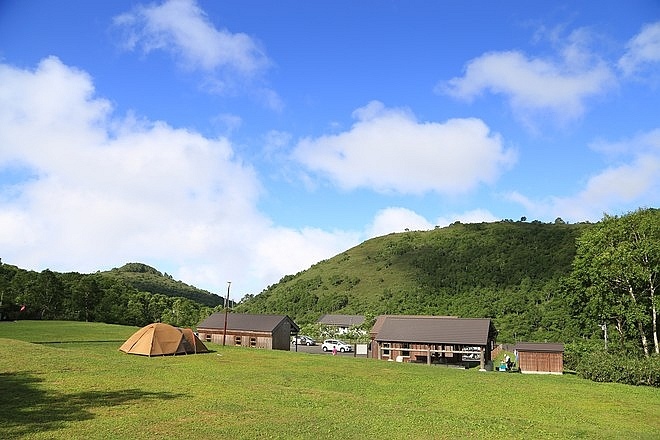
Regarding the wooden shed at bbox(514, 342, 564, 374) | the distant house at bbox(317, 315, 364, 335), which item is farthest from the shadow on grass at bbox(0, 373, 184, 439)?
the distant house at bbox(317, 315, 364, 335)

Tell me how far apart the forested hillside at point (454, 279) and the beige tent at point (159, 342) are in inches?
2189

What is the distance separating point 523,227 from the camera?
144m

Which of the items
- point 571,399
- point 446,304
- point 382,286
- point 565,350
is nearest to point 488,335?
point 565,350

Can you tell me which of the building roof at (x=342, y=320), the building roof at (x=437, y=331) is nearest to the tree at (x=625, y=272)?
the building roof at (x=437, y=331)

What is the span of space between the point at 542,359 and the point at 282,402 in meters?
33.1

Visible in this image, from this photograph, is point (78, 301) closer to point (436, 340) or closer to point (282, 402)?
point (436, 340)

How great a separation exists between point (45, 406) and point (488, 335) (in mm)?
40885

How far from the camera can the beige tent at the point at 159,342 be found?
117 feet

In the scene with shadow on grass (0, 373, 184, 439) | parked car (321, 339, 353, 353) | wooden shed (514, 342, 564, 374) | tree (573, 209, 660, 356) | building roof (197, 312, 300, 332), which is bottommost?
parked car (321, 339, 353, 353)

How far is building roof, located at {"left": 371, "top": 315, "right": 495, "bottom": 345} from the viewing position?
48.4 m

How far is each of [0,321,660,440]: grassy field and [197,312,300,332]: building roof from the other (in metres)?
23.5

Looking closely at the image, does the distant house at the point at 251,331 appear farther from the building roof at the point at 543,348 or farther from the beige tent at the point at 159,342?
the building roof at the point at 543,348

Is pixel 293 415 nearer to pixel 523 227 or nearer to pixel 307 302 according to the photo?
pixel 307 302

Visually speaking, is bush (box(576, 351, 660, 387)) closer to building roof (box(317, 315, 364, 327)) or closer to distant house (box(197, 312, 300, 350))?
distant house (box(197, 312, 300, 350))
